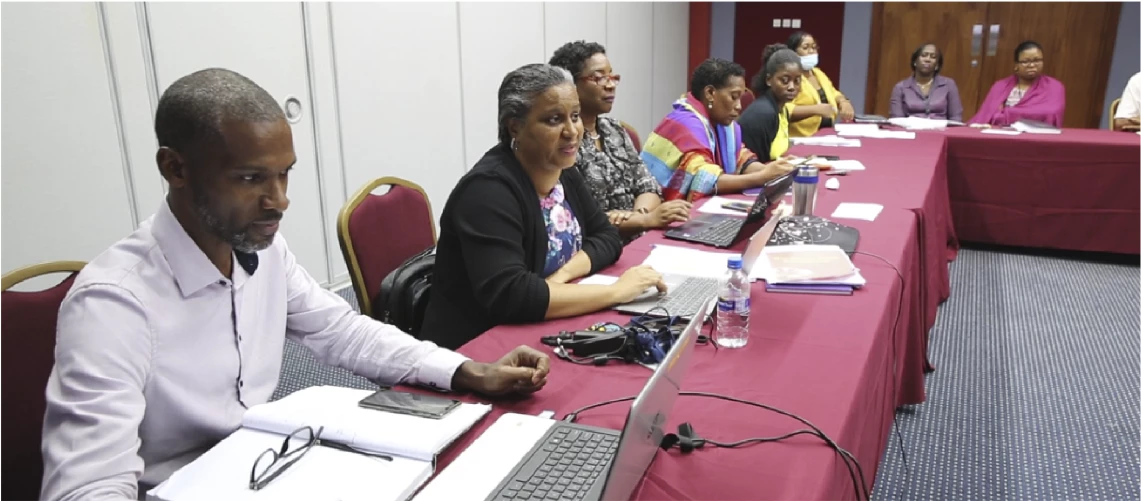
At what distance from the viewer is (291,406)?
112 centimetres

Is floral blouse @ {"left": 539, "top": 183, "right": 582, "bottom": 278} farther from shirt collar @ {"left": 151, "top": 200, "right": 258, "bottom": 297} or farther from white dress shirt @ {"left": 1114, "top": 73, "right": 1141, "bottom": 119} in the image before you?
white dress shirt @ {"left": 1114, "top": 73, "right": 1141, "bottom": 119}

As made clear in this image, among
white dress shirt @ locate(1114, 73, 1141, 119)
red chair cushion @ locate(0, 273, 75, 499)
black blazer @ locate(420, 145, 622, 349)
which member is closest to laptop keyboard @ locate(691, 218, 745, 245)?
black blazer @ locate(420, 145, 622, 349)

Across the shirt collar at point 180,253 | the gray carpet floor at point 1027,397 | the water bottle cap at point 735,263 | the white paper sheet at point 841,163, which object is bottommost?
the gray carpet floor at point 1027,397

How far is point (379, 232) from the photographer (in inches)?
78.6

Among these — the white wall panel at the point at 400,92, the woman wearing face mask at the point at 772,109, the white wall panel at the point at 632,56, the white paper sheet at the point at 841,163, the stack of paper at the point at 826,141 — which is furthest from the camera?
the white wall panel at the point at 632,56

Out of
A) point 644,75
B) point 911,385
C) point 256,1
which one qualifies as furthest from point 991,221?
point 256,1

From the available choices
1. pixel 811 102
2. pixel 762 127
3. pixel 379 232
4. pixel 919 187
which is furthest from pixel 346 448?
pixel 811 102

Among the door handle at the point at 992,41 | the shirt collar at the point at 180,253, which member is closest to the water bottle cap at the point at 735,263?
the shirt collar at the point at 180,253

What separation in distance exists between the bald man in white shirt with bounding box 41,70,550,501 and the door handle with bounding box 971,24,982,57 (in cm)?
697

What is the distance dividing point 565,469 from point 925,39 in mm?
7141

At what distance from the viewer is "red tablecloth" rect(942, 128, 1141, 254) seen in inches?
156

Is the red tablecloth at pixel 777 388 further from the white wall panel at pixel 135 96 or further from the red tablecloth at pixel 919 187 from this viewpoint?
the white wall panel at pixel 135 96

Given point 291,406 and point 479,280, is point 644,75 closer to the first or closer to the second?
point 479,280

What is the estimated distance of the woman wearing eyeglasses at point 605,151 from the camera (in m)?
2.60
